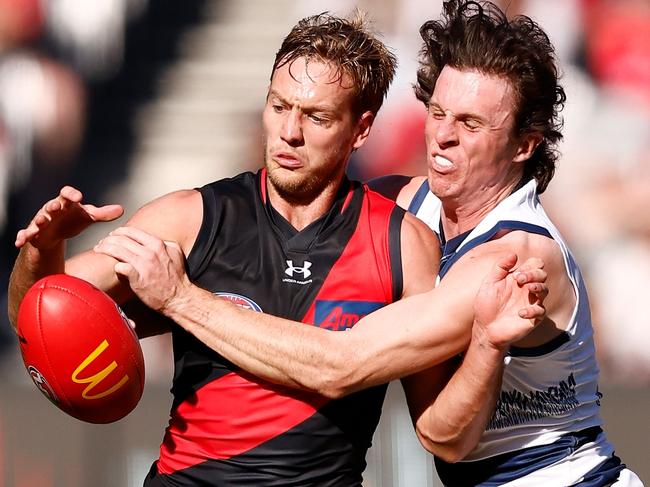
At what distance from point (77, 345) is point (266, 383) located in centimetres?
58

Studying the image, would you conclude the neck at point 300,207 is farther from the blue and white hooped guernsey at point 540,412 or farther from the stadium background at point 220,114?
the stadium background at point 220,114

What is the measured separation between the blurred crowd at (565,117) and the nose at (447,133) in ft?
15.7

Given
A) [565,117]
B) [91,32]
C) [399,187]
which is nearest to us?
[399,187]

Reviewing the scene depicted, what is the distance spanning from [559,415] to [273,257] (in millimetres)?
1036

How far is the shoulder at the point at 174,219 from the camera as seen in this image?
3670mm

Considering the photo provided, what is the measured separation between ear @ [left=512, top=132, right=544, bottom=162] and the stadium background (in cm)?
427

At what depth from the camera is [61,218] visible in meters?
3.58

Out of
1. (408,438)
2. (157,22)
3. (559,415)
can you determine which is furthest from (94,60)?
(559,415)

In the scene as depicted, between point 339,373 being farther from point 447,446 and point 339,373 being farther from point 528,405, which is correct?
point 528,405

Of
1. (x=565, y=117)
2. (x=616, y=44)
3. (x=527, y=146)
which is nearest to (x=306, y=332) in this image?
(x=527, y=146)

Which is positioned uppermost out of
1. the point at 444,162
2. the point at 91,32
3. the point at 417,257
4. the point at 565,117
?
the point at 444,162

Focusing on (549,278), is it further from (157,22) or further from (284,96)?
(157,22)

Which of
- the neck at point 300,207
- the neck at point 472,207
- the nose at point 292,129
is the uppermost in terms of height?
the nose at point 292,129

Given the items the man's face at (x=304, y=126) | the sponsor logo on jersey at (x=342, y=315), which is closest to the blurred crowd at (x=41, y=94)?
the man's face at (x=304, y=126)
